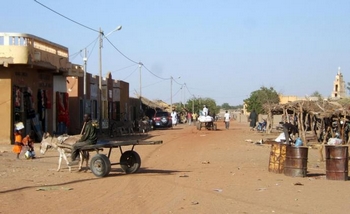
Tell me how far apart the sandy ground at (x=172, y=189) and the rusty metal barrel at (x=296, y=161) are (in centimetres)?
29

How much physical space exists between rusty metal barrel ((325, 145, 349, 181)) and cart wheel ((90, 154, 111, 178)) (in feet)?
20.7

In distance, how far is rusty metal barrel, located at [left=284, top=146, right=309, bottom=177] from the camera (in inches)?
637

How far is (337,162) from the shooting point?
15.5 metres

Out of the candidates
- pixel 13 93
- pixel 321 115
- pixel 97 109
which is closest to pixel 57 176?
pixel 13 93

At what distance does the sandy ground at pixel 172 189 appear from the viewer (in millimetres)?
10844

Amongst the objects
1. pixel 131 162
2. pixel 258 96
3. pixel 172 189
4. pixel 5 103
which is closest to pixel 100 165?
pixel 131 162

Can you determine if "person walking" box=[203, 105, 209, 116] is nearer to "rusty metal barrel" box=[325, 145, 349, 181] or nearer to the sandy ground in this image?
the sandy ground

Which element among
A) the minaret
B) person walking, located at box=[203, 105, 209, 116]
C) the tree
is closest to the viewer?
person walking, located at box=[203, 105, 209, 116]

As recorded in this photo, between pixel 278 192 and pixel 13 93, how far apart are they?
18.6 meters

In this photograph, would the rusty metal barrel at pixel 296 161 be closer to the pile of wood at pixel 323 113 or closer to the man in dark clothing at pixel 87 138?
the man in dark clothing at pixel 87 138

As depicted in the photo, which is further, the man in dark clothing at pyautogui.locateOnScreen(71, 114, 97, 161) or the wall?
the wall

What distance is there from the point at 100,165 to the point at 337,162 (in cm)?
676

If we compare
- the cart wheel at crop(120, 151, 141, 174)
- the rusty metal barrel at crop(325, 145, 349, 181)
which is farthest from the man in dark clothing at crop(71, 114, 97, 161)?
the rusty metal barrel at crop(325, 145, 349, 181)

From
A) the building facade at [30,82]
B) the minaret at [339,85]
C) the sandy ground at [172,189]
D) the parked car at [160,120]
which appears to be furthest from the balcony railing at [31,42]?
the minaret at [339,85]
